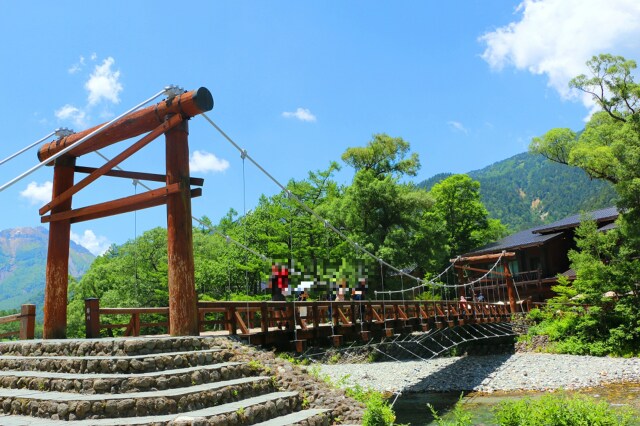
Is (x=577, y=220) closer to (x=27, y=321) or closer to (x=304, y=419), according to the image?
(x=304, y=419)

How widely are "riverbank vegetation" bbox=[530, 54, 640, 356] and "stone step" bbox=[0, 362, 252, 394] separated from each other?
17.3 metres

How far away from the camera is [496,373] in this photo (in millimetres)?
18703

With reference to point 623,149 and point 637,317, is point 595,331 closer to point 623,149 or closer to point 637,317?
point 637,317

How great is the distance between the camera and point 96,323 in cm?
816

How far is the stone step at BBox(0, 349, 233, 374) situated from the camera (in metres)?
6.20

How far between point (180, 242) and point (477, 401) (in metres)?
11.2

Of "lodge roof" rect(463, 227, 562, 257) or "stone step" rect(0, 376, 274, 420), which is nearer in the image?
"stone step" rect(0, 376, 274, 420)

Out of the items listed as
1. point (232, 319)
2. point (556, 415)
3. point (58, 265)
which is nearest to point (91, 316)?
point (58, 265)

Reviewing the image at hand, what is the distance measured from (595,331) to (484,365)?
4.40 metres

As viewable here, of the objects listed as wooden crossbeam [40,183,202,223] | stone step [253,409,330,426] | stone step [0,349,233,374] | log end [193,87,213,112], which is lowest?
stone step [253,409,330,426]

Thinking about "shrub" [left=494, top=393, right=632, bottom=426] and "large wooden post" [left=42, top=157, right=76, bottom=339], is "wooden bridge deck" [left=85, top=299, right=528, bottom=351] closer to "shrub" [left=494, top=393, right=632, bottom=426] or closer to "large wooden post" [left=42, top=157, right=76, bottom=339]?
"large wooden post" [left=42, top=157, right=76, bottom=339]

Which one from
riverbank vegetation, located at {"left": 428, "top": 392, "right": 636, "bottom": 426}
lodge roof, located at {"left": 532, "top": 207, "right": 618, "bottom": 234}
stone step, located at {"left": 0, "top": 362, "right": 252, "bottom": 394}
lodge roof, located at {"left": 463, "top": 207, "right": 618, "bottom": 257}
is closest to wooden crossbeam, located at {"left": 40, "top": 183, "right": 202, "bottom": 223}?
stone step, located at {"left": 0, "top": 362, "right": 252, "bottom": 394}

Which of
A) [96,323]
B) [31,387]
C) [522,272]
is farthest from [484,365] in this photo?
[31,387]

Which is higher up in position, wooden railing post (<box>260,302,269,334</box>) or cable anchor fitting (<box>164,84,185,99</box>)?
cable anchor fitting (<box>164,84,185,99</box>)
